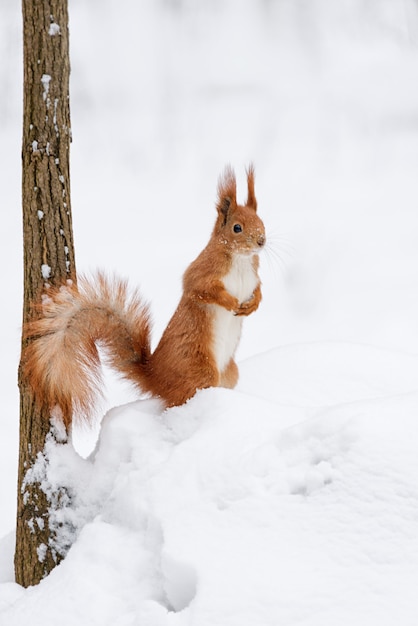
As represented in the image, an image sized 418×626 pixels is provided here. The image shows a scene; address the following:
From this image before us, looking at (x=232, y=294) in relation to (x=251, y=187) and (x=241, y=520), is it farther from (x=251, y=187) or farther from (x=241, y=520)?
(x=241, y=520)

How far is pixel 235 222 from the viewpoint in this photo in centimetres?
227

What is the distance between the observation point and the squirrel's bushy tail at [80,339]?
6.96 ft

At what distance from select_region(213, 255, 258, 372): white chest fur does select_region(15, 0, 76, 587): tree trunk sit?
48 cm

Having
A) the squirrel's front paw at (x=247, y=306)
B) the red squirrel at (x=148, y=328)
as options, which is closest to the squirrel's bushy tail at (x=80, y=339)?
the red squirrel at (x=148, y=328)

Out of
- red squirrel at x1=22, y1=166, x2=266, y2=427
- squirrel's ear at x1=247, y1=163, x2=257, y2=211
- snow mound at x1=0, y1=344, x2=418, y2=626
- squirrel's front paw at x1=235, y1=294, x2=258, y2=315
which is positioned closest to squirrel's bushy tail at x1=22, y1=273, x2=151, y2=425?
red squirrel at x1=22, y1=166, x2=266, y2=427

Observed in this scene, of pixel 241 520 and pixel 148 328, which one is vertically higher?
pixel 148 328

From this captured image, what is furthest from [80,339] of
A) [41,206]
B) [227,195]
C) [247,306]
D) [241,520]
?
[241,520]

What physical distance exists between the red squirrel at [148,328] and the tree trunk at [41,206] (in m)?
0.08

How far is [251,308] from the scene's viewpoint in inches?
91.0

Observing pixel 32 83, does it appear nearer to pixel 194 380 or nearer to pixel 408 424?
pixel 194 380

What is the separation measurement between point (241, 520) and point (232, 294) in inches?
31.7

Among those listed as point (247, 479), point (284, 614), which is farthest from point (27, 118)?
point (284, 614)

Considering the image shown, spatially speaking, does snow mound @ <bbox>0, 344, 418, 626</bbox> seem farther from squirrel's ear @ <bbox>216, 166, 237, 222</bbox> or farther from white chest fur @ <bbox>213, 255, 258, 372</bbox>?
squirrel's ear @ <bbox>216, 166, 237, 222</bbox>

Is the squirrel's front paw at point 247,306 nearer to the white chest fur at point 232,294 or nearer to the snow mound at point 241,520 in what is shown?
the white chest fur at point 232,294
